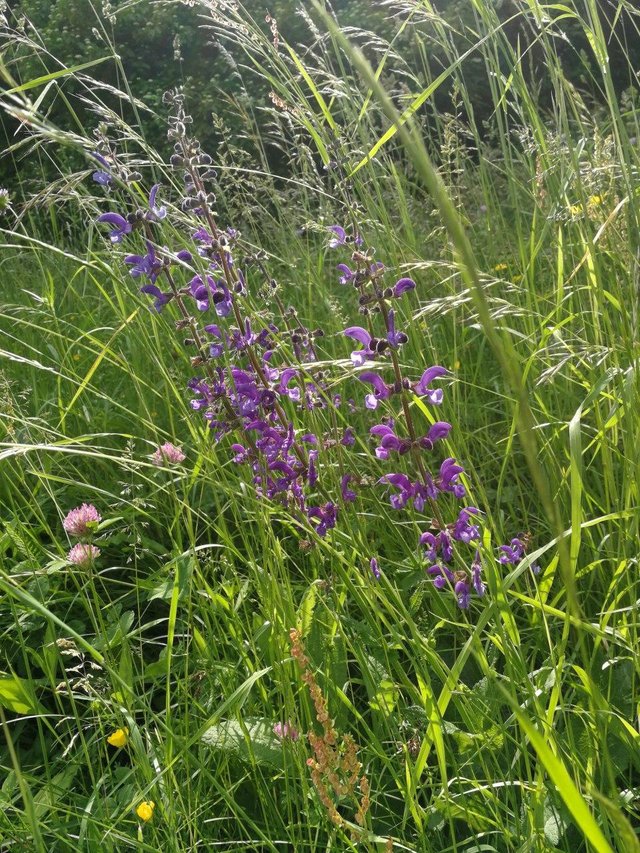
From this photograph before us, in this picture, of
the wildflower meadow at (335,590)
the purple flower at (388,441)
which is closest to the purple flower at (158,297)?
the wildflower meadow at (335,590)

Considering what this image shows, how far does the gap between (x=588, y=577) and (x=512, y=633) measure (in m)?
0.46

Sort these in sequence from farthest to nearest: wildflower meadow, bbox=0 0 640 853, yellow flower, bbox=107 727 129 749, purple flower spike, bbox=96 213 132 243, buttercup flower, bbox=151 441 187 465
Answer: purple flower spike, bbox=96 213 132 243 < buttercup flower, bbox=151 441 187 465 < yellow flower, bbox=107 727 129 749 < wildflower meadow, bbox=0 0 640 853

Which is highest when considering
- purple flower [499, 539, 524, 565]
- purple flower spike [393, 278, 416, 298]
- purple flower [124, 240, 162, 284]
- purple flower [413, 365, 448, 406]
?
purple flower [124, 240, 162, 284]

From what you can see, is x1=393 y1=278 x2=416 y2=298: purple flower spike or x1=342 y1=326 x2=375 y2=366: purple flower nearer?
x1=342 y1=326 x2=375 y2=366: purple flower

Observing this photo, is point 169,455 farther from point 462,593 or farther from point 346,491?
point 462,593

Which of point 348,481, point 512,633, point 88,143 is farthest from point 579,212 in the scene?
point 88,143

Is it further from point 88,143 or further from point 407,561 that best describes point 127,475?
point 88,143

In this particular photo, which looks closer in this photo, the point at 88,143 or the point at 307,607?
the point at 88,143

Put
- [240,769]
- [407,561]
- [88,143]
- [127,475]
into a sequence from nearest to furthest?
[88,143], [240,769], [407,561], [127,475]

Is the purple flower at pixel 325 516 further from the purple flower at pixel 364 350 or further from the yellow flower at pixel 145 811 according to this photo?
the yellow flower at pixel 145 811

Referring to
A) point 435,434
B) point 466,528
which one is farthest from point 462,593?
point 435,434

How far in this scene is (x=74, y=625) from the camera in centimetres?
195

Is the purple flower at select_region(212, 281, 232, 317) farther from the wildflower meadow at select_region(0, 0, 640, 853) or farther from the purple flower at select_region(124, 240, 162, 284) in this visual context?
the purple flower at select_region(124, 240, 162, 284)

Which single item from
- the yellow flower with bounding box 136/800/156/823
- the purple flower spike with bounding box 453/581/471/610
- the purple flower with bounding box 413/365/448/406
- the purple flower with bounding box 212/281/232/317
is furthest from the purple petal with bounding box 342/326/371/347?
the yellow flower with bounding box 136/800/156/823
